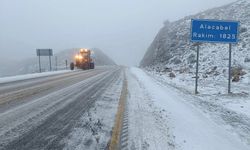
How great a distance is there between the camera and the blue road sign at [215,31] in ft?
48.8

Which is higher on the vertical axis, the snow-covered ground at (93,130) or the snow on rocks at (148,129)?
the snow-covered ground at (93,130)

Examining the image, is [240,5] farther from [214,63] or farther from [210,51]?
[214,63]

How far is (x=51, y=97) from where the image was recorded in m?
11.2

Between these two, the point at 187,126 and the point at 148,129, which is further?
the point at 187,126

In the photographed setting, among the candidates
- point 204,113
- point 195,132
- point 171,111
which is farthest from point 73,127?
point 204,113

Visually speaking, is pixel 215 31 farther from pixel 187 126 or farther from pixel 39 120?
pixel 39 120

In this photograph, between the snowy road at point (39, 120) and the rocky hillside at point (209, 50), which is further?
the rocky hillside at point (209, 50)

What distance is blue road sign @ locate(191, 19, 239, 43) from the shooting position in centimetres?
1488

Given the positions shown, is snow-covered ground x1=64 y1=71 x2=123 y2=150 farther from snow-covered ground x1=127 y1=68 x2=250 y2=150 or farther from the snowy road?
snow-covered ground x1=127 y1=68 x2=250 y2=150

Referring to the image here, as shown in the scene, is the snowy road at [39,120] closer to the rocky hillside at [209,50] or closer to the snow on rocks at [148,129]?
the snow on rocks at [148,129]

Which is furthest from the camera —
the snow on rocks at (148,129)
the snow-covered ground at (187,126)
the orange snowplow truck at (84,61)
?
the orange snowplow truck at (84,61)

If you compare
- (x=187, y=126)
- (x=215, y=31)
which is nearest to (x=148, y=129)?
(x=187, y=126)

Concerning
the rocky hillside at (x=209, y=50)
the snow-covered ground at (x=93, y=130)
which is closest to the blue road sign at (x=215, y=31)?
the snow-covered ground at (x=93, y=130)

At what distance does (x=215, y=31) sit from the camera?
1512cm
